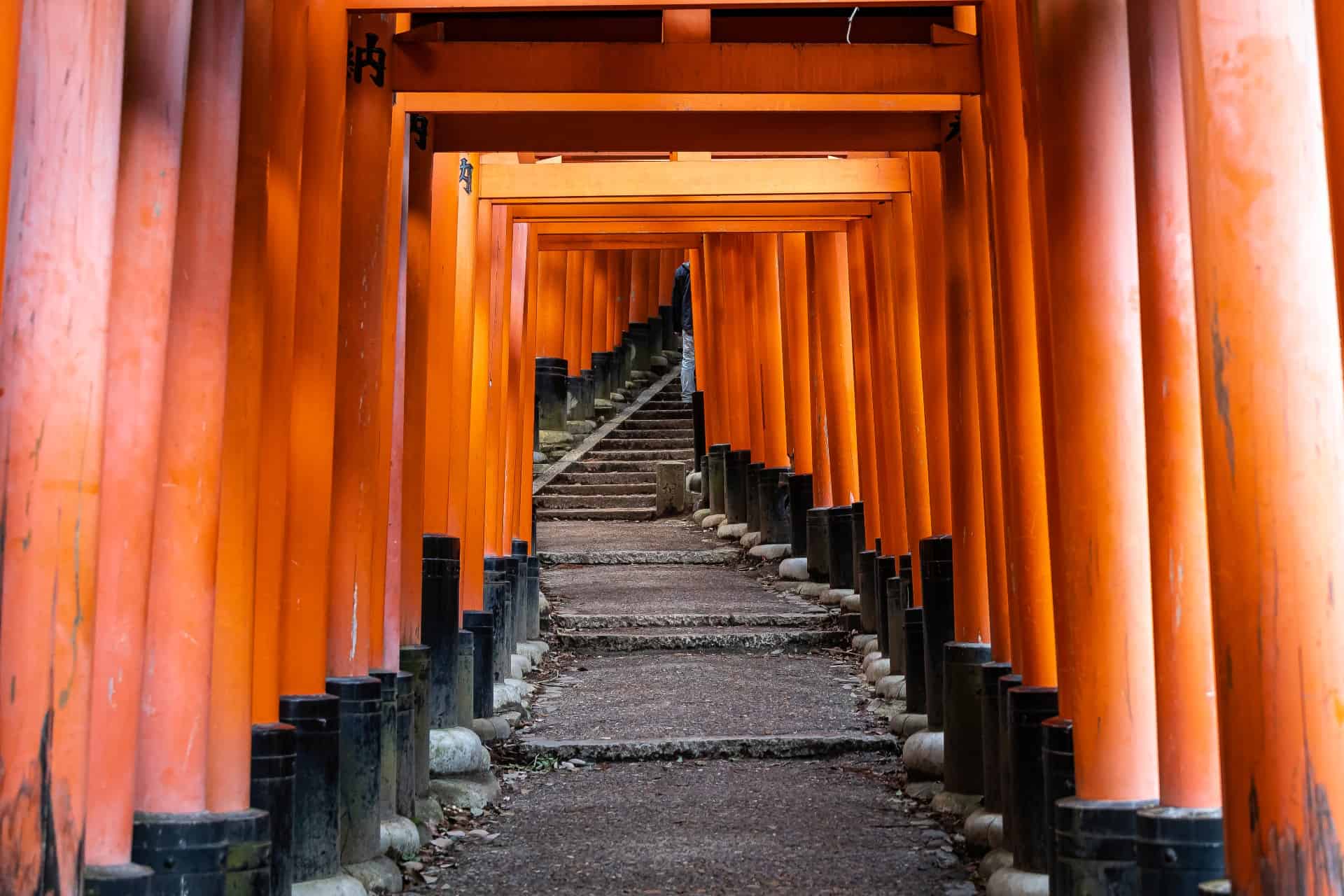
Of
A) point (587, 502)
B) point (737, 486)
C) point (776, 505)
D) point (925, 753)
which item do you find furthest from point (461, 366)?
point (587, 502)

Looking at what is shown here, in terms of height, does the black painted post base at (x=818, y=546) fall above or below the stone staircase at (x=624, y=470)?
below

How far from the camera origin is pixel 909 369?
8.95 m

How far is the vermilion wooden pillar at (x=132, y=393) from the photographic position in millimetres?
3494

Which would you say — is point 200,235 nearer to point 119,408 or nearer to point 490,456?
point 119,408

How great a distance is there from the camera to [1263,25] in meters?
2.65

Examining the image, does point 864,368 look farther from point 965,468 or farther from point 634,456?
point 634,456

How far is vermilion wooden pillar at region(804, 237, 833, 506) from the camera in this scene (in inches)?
480

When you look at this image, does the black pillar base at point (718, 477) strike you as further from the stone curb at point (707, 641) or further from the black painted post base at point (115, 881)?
the black painted post base at point (115, 881)

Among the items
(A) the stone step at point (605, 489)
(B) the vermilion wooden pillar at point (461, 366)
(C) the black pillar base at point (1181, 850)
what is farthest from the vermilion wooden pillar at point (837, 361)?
(C) the black pillar base at point (1181, 850)

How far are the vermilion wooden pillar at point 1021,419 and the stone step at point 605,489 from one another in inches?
493

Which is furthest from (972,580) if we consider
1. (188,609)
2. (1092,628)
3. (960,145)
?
(188,609)

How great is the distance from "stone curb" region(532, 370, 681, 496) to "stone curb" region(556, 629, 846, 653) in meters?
4.73

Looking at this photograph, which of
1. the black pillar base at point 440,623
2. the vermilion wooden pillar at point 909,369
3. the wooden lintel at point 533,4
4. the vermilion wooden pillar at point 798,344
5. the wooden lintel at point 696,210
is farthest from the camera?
the vermilion wooden pillar at point 798,344

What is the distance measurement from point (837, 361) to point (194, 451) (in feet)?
27.5
